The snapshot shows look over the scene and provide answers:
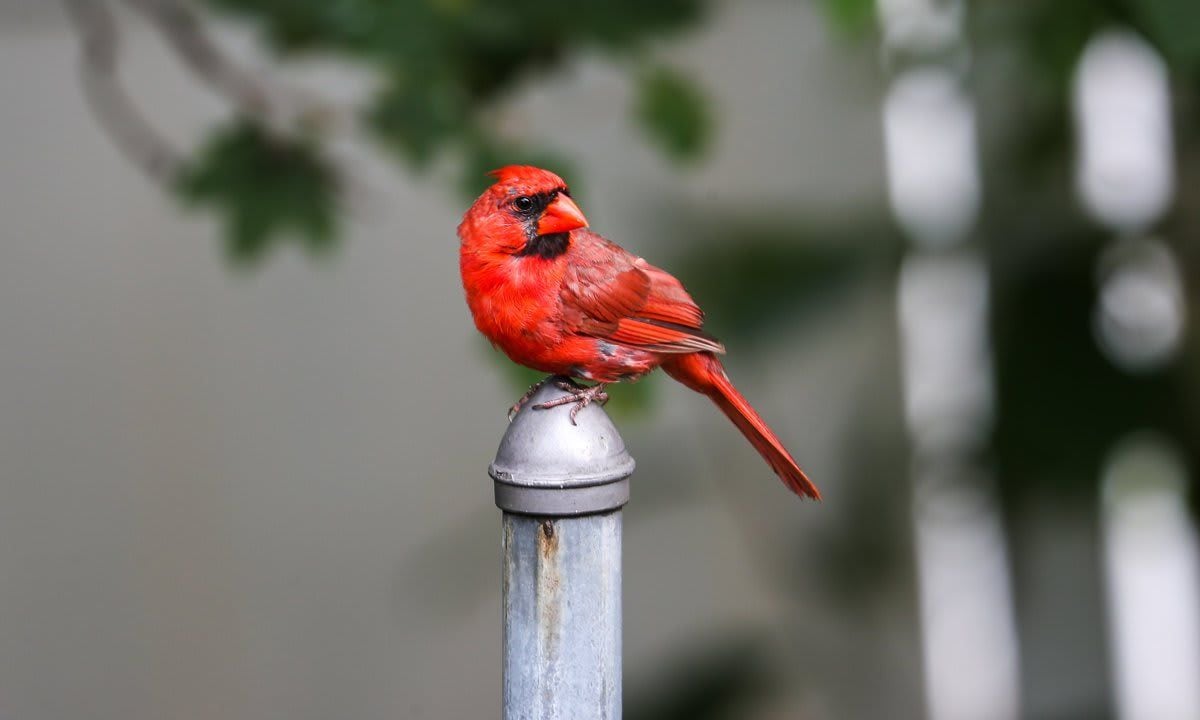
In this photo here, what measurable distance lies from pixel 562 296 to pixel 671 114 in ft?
2.91

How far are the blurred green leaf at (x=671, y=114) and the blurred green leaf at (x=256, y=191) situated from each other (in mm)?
582

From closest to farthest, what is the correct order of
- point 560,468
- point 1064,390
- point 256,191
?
point 560,468 < point 256,191 < point 1064,390

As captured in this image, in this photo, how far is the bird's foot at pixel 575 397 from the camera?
1.25 metres

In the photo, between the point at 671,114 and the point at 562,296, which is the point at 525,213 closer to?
the point at 562,296

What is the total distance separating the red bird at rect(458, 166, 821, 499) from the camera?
1603mm

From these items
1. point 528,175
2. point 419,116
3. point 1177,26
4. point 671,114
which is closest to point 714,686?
point 671,114

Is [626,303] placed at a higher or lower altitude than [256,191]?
lower

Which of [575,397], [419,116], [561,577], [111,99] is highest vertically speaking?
[111,99]

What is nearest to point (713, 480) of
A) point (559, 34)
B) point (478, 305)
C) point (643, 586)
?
point (643, 586)

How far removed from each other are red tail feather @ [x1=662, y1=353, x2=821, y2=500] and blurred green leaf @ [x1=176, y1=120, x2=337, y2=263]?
85cm

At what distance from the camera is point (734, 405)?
1.72 meters

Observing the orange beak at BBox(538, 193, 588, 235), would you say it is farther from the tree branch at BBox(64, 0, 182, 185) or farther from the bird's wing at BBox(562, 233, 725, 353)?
the tree branch at BBox(64, 0, 182, 185)

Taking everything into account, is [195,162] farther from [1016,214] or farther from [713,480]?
[1016,214]

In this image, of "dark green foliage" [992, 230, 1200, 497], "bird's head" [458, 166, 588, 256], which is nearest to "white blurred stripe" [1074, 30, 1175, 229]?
"dark green foliage" [992, 230, 1200, 497]
